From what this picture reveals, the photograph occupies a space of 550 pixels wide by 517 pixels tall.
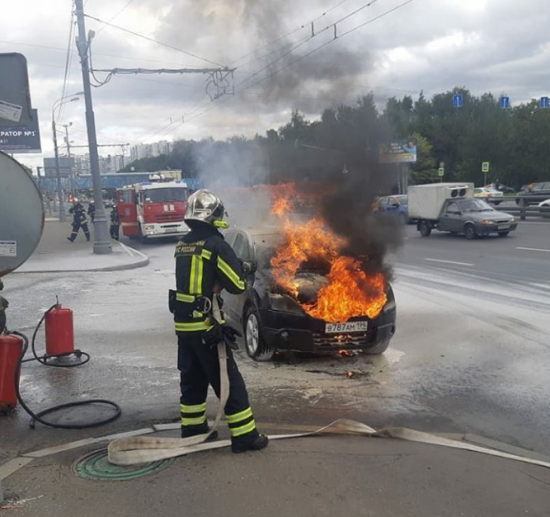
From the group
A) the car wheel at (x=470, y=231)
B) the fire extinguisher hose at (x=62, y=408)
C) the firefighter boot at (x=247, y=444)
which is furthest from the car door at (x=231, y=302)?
the car wheel at (x=470, y=231)

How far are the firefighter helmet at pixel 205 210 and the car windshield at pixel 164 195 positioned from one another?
21462 millimetres

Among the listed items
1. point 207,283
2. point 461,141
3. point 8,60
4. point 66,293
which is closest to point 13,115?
point 8,60

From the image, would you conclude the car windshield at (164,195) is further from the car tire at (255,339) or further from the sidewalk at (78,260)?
the car tire at (255,339)

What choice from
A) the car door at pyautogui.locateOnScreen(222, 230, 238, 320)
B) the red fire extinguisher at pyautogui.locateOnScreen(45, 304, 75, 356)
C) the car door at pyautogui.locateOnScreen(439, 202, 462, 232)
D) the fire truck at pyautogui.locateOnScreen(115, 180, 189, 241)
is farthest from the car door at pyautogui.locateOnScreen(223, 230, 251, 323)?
the fire truck at pyautogui.locateOnScreen(115, 180, 189, 241)

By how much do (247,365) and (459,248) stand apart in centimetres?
1408

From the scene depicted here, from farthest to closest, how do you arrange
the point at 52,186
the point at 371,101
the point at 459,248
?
the point at 52,186, the point at 459,248, the point at 371,101

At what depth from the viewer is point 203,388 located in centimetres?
432

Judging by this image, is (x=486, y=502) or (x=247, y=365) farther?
(x=247, y=365)

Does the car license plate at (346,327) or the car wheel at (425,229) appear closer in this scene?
the car license plate at (346,327)

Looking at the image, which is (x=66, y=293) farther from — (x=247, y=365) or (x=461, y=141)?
(x=461, y=141)

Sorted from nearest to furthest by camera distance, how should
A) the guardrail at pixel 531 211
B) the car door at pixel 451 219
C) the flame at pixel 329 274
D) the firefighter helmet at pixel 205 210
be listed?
the firefighter helmet at pixel 205 210
the flame at pixel 329 274
the car door at pixel 451 219
the guardrail at pixel 531 211

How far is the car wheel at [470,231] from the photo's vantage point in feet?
70.3

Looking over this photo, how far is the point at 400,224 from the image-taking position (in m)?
8.10

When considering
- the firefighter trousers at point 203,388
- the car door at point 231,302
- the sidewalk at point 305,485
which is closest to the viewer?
the sidewalk at point 305,485
